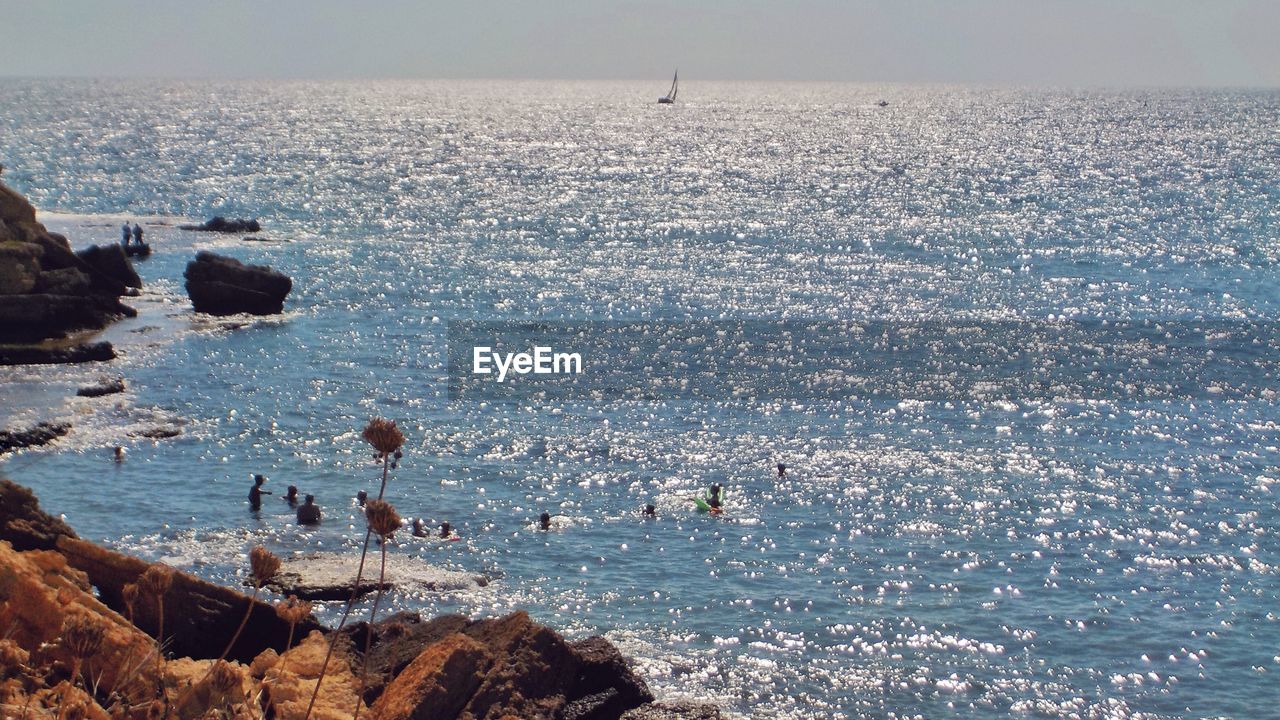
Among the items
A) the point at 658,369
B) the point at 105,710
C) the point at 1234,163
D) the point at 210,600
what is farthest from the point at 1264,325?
the point at 1234,163

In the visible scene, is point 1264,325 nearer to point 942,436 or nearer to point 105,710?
point 942,436

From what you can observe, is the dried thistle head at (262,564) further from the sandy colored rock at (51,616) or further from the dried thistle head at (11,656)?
the sandy colored rock at (51,616)

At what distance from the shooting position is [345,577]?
34.8 meters

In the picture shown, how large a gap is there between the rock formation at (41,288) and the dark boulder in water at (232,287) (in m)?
4.40

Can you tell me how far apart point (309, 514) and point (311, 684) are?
84.0 ft

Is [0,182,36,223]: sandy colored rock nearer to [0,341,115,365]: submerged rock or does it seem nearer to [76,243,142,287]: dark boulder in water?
[76,243,142,287]: dark boulder in water

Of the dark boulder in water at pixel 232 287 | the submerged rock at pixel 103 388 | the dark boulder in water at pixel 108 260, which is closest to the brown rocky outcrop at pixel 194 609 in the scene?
the submerged rock at pixel 103 388

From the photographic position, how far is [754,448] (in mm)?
52031

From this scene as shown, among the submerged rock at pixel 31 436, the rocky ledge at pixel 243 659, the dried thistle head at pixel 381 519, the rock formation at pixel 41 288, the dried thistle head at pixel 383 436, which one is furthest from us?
the rock formation at pixel 41 288

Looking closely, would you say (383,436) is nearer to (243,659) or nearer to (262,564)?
(262,564)

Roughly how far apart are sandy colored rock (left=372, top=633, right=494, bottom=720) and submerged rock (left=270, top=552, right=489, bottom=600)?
15524 millimetres

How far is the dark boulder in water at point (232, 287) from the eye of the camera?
7200cm

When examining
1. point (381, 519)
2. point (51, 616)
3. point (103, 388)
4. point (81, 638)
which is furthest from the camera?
point (103, 388)

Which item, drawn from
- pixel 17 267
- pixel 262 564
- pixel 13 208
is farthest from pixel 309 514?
pixel 13 208
